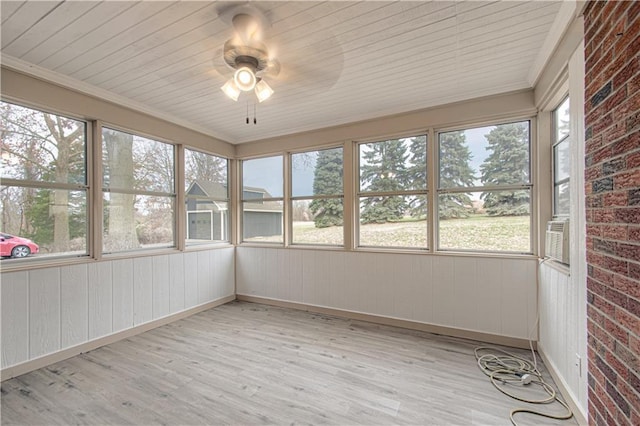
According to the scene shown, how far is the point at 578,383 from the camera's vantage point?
1822 millimetres

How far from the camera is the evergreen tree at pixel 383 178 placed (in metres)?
3.53

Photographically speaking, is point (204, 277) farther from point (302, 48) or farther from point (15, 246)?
point (302, 48)

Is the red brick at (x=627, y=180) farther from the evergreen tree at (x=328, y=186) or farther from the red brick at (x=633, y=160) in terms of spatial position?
the evergreen tree at (x=328, y=186)

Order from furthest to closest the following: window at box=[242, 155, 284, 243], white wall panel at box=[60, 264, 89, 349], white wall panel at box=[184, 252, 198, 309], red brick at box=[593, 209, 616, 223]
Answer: window at box=[242, 155, 284, 243]
white wall panel at box=[184, 252, 198, 309]
white wall panel at box=[60, 264, 89, 349]
red brick at box=[593, 209, 616, 223]

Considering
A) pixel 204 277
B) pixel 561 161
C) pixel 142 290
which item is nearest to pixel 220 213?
pixel 204 277

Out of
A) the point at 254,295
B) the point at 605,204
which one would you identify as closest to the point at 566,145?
the point at 605,204

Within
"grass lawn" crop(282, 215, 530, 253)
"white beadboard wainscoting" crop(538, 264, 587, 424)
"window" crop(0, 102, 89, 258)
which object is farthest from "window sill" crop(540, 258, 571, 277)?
"window" crop(0, 102, 89, 258)

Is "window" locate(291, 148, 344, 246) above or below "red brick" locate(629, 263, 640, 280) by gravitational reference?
above

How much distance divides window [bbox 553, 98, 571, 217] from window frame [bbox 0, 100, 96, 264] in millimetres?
4370

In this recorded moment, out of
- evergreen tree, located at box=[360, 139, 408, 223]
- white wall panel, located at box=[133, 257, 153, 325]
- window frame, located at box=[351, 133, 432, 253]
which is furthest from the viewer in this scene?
evergreen tree, located at box=[360, 139, 408, 223]

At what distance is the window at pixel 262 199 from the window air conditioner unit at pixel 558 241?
3.21 m

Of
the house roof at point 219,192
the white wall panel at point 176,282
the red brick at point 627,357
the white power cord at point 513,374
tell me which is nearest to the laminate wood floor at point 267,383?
the white power cord at point 513,374

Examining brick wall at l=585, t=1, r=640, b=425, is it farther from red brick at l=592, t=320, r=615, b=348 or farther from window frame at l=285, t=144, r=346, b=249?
window frame at l=285, t=144, r=346, b=249

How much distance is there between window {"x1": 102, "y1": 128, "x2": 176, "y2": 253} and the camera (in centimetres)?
310
